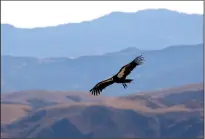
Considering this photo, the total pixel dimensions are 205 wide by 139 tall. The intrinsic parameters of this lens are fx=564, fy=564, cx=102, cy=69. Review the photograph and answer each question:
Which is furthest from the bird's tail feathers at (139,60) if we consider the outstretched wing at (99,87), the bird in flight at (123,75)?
the outstretched wing at (99,87)

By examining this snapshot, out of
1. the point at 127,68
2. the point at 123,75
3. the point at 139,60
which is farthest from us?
the point at 139,60

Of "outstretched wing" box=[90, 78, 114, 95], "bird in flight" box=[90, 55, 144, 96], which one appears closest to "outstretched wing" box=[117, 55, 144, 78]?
"bird in flight" box=[90, 55, 144, 96]

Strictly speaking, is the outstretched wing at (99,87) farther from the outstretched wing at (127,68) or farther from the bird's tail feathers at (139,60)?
the bird's tail feathers at (139,60)

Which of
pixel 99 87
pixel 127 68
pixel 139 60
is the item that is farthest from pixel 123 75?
pixel 99 87

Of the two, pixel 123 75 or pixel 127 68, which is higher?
pixel 127 68

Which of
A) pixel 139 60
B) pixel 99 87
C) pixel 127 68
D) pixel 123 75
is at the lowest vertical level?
pixel 99 87

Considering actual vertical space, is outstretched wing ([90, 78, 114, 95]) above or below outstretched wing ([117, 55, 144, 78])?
below

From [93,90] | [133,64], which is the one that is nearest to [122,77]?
[133,64]

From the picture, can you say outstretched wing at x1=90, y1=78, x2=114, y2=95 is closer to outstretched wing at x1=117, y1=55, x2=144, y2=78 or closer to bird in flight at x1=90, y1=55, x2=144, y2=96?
bird in flight at x1=90, y1=55, x2=144, y2=96

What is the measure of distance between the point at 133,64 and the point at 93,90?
0.93 metres

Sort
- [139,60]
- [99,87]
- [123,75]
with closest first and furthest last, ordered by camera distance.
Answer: [123,75] < [139,60] < [99,87]

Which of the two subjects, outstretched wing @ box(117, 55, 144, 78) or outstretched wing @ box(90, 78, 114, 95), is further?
outstretched wing @ box(90, 78, 114, 95)

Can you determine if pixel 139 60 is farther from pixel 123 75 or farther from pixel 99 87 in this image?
pixel 99 87

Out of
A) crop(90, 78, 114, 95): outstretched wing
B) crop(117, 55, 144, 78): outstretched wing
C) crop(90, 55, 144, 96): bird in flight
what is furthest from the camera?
crop(90, 78, 114, 95): outstretched wing
